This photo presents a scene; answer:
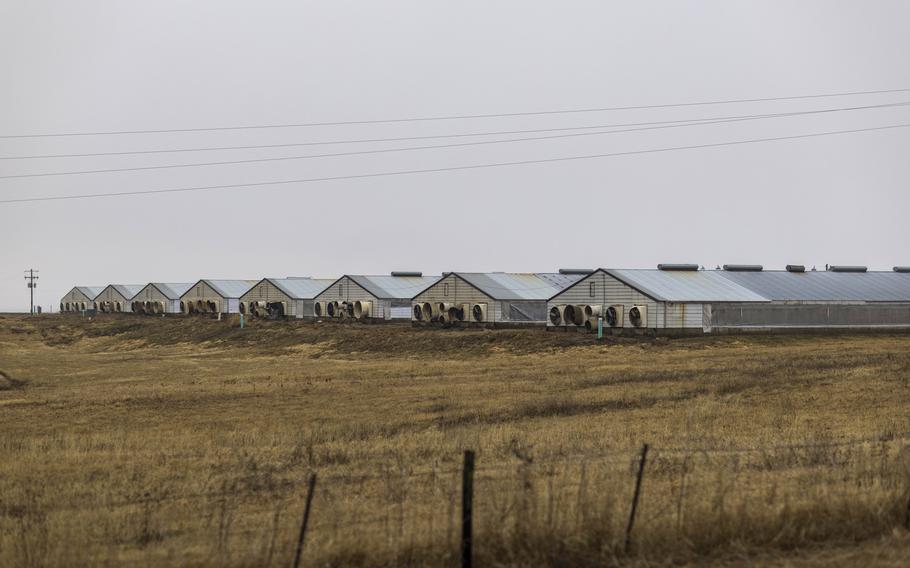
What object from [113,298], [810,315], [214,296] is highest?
[113,298]

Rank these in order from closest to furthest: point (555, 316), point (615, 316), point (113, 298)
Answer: point (615, 316) → point (555, 316) → point (113, 298)

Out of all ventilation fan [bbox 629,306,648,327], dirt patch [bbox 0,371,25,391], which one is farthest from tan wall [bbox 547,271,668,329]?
dirt patch [bbox 0,371,25,391]

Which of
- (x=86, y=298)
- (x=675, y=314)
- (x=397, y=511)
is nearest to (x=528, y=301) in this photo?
(x=675, y=314)

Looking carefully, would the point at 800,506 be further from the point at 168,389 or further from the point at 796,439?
the point at 168,389

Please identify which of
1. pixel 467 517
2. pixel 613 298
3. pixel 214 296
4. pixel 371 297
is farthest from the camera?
pixel 214 296

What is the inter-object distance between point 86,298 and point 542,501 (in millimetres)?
165504

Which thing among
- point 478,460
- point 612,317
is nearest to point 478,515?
point 478,460

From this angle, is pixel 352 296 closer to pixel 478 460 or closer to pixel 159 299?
pixel 159 299

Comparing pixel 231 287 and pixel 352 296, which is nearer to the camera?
pixel 352 296

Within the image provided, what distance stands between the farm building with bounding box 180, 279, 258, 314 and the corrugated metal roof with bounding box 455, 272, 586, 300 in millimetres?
43807

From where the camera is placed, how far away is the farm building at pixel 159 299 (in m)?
136

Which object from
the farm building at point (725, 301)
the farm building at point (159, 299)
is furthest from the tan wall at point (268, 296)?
the farm building at point (725, 301)

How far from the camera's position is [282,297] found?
11412 cm

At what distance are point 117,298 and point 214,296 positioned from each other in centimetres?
3670
